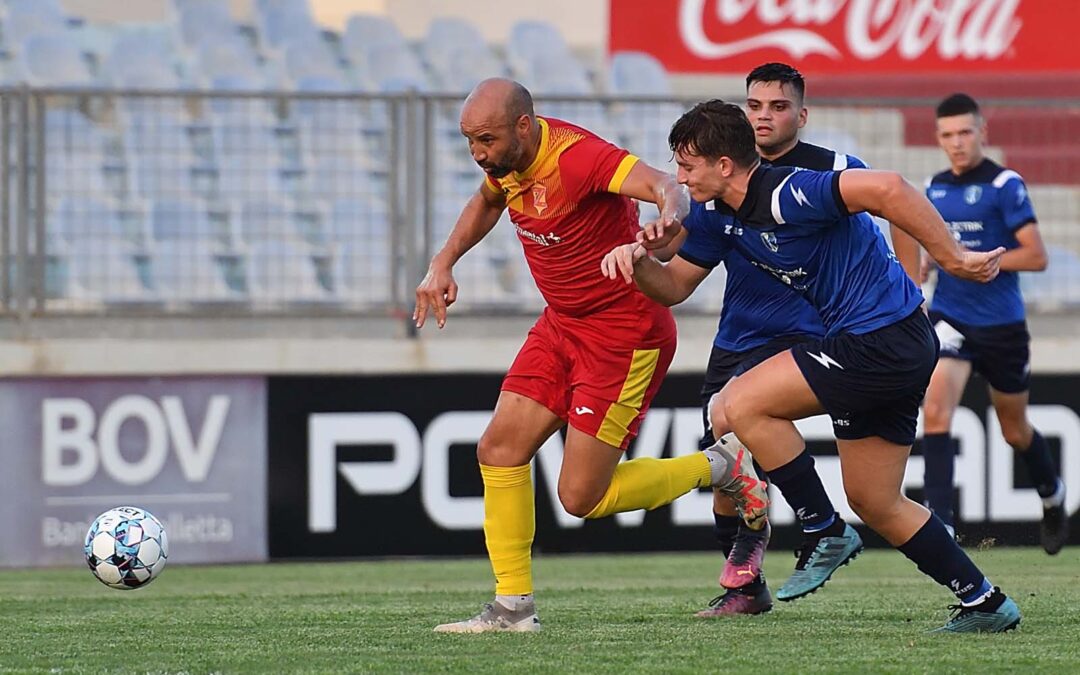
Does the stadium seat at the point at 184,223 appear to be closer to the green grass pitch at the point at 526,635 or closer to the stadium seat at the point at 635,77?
the green grass pitch at the point at 526,635

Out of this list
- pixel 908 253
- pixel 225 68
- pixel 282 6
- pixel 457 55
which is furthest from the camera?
pixel 282 6

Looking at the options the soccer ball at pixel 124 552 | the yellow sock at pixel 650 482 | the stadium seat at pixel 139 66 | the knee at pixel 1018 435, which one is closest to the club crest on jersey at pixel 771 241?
the yellow sock at pixel 650 482

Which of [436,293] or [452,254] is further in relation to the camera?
[452,254]

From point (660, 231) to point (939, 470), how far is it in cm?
423

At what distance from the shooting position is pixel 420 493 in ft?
36.2

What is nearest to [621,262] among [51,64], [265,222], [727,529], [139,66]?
[727,529]

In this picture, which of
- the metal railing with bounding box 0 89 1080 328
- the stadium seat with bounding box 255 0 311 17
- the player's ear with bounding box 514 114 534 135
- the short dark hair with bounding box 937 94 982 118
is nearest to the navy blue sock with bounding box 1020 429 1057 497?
the short dark hair with bounding box 937 94 982 118

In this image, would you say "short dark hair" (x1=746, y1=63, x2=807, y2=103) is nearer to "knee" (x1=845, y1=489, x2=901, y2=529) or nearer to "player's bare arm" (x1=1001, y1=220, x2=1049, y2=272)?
"knee" (x1=845, y1=489, x2=901, y2=529)

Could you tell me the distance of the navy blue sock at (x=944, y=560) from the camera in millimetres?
5789

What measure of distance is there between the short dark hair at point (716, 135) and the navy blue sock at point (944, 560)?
4.50 ft

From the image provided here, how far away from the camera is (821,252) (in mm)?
5828

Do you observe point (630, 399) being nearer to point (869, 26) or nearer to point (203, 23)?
point (203, 23)

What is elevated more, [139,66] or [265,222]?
[139,66]

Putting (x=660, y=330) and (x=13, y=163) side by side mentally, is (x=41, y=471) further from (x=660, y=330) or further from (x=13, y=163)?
(x=660, y=330)
